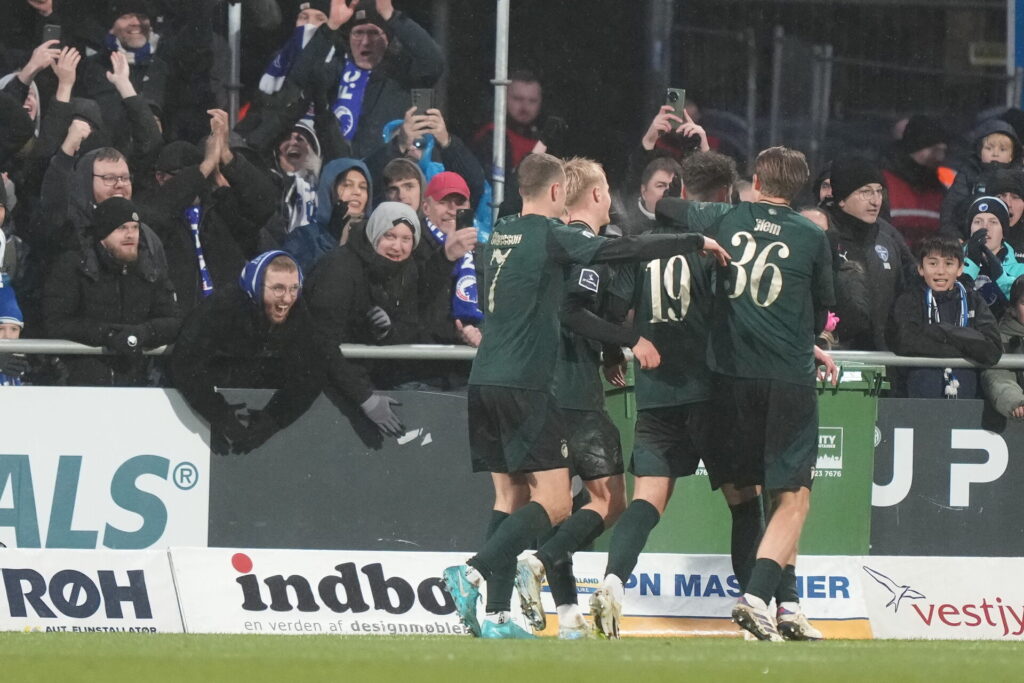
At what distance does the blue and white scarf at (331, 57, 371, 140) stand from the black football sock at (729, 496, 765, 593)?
3771 mm

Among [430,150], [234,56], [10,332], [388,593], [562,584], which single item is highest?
[234,56]

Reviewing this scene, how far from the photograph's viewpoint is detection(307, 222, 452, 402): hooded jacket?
30.3 feet

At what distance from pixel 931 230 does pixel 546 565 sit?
5.09 metres

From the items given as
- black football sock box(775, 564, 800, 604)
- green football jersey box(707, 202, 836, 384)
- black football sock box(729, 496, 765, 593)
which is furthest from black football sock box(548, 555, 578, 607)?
green football jersey box(707, 202, 836, 384)

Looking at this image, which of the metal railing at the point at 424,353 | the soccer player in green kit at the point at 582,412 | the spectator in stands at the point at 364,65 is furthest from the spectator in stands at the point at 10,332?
the soccer player in green kit at the point at 582,412

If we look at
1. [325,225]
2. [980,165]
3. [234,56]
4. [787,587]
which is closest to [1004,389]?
[980,165]

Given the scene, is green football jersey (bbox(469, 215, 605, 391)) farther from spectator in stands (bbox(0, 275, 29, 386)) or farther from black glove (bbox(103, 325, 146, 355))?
spectator in stands (bbox(0, 275, 29, 386))

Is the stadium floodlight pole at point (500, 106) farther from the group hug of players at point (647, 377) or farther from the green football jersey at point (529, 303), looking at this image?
the green football jersey at point (529, 303)

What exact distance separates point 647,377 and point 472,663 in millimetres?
2603

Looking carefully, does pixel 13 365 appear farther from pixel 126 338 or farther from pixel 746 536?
pixel 746 536

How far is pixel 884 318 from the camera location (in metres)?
9.87

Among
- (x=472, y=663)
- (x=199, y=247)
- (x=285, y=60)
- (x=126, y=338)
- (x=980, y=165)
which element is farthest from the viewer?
(x=980, y=165)

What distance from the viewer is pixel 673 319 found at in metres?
8.14

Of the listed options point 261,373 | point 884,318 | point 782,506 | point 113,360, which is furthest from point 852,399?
→ point 113,360
